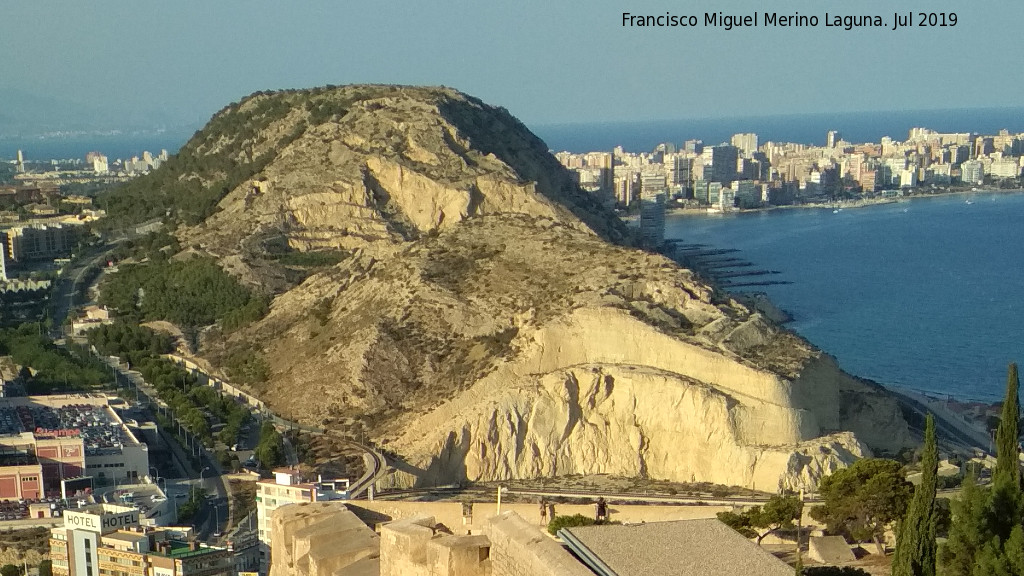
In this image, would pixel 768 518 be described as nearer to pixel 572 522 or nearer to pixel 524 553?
pixel 572 522

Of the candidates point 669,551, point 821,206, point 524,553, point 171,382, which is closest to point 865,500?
point 669,551

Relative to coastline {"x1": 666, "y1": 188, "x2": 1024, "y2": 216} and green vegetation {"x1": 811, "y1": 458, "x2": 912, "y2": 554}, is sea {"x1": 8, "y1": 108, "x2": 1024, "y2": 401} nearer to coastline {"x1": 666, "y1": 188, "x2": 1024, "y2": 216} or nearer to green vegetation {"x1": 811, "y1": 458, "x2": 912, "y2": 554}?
coastline {"x1": 666, "y1": 188, "x2": 1024, "y2": 216}

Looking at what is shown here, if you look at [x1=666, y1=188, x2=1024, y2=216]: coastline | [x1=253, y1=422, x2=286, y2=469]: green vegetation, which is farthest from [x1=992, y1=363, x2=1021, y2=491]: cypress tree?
[x1=666, y1=188, x2=1024, y2=216]: coastline

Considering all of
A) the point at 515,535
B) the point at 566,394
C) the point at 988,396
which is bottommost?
the point at 988,396

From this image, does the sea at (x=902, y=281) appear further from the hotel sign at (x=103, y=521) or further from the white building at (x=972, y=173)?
the hotel sign at (x=103, y=521)

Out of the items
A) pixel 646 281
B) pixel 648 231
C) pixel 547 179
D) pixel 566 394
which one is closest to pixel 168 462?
pixel 566 394

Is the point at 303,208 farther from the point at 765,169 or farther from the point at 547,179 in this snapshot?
the point at 765,169

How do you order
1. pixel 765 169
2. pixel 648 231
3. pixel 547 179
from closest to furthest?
pixel 547 179 → pixel 648 231 → pixel 765 169
